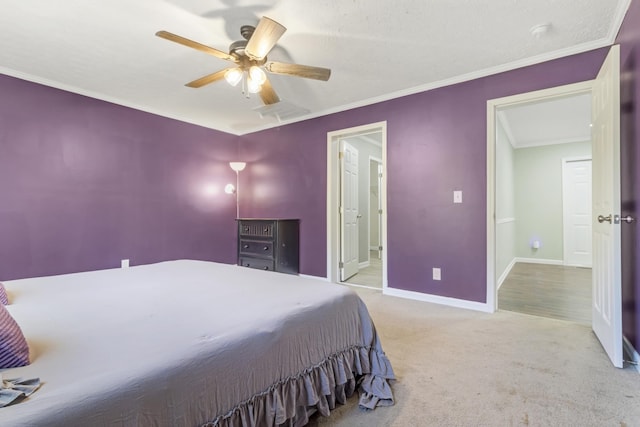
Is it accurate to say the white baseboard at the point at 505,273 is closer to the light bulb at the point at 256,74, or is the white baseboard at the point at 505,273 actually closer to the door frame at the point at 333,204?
the door frame at the point at 333,204

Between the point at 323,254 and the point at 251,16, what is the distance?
2.85 m

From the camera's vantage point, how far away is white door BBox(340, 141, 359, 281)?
167 inches

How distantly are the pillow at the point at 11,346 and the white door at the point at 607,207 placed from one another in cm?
276

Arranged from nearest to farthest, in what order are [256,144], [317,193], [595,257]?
[595,257] < [317,193] < [256,144]

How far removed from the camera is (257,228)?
13.5ft

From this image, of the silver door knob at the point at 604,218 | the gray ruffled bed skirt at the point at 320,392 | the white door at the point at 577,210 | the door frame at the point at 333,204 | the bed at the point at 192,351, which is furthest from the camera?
the white door at the point at 577,210

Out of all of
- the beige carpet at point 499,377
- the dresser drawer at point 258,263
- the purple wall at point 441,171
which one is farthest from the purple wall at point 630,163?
the dresser drawer at point 258,263

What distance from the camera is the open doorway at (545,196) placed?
4441 millimetres

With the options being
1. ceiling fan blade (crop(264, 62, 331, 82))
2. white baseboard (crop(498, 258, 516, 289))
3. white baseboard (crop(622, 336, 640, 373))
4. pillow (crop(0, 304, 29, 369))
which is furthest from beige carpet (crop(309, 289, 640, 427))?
ceiling fan blade (crop(264, 62, 331, 82))

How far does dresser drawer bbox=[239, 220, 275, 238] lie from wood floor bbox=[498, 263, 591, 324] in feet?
8.85

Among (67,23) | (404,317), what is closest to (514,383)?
(404,317)

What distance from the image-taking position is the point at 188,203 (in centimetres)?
439

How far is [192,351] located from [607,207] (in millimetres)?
2506

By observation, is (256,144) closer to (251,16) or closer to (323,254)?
(323,254)
